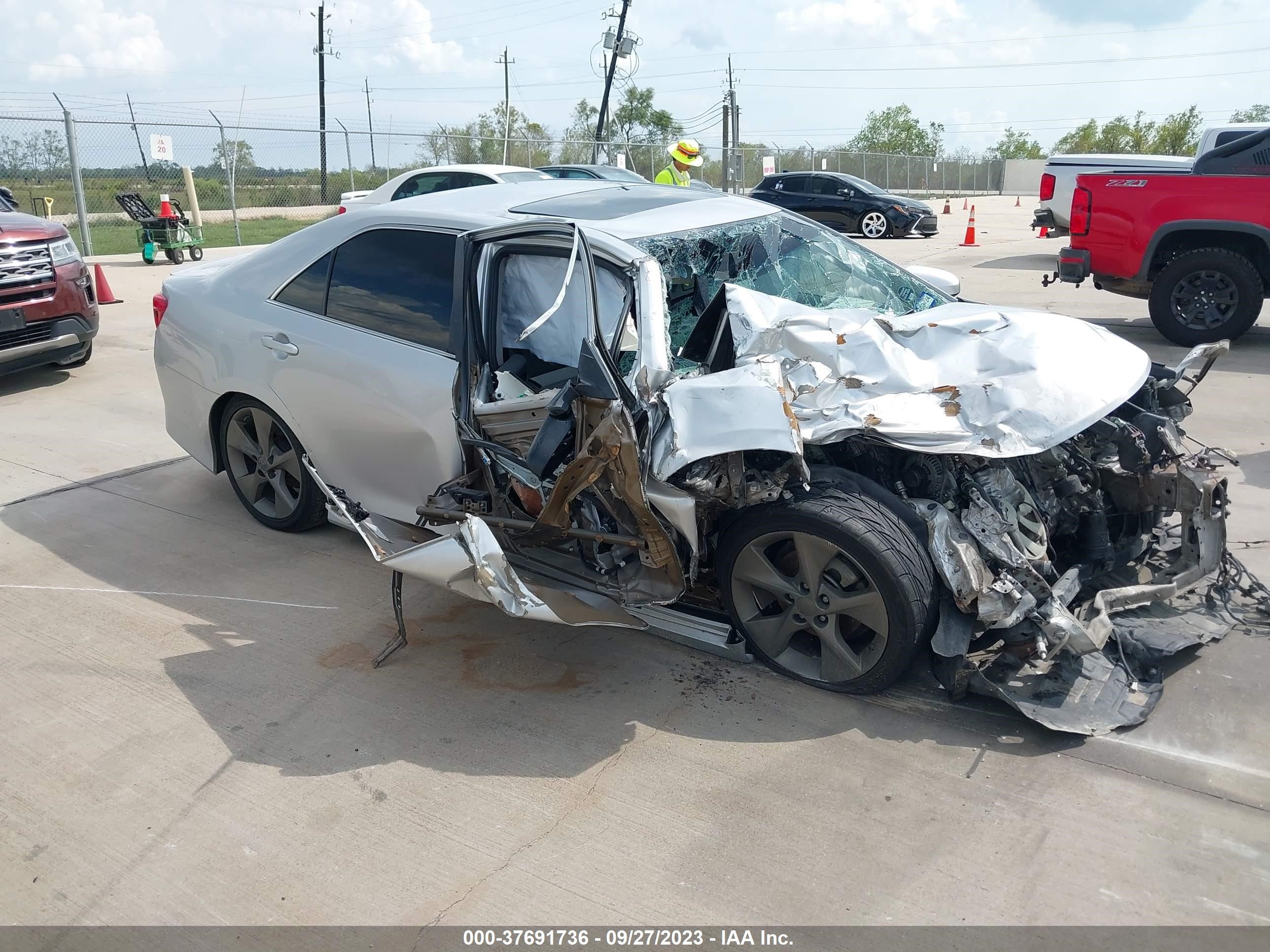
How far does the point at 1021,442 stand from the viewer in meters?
3.35

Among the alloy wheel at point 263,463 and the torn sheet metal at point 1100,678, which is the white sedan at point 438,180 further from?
the torn sheet metal at point 1100,678

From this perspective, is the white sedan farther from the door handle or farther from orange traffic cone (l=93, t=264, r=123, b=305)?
the door handle

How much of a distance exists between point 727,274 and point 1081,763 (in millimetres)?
2322

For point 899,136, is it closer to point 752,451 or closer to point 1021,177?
point 1021,177

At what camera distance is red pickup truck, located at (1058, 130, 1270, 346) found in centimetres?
877

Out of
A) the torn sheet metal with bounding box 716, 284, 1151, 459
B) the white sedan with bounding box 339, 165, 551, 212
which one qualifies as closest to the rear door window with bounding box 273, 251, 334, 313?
the torn sheet metal with bounding box 716, 284, 1151, 459

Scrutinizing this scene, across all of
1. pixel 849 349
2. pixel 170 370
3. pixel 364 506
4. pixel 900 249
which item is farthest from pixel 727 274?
pixel 900 249

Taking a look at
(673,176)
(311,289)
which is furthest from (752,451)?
(673,176)

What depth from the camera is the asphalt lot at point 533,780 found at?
279 cm

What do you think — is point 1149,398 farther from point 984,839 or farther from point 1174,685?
point 984,839

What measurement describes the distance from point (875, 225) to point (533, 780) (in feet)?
65.5
